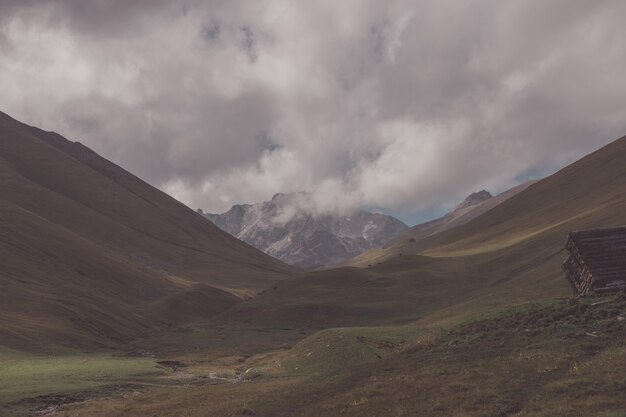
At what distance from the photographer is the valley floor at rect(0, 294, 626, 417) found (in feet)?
76.9

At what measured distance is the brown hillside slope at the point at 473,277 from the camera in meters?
82.9

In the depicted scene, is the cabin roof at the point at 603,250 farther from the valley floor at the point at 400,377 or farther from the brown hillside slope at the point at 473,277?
the brown hillside slope at the point at 473,277

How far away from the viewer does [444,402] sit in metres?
24.3

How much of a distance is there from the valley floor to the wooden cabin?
12.6 meters

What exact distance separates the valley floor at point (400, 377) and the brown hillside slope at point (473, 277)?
2812 cm

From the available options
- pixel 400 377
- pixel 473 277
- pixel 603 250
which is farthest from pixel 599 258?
pixel 473 277

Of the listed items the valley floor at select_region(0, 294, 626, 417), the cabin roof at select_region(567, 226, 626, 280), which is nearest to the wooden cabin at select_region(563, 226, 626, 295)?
the cabin roof at select_region(567, 226, 626, 280)

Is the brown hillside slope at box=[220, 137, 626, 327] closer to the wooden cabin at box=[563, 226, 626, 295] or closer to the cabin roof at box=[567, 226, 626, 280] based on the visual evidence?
the wooden cabin at box=[563, 226, 626, 295]

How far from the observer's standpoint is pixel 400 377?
30625mm

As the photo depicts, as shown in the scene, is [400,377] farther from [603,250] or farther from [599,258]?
[603,250]

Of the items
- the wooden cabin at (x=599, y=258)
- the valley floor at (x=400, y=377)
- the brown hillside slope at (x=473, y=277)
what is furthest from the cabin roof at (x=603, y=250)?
the brown hillside slope at (x=473, y=277)

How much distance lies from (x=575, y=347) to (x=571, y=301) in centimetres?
852

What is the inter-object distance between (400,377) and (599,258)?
28939mm

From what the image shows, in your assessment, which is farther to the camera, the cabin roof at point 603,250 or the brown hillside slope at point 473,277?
the brown hillside slope at point 473,277
